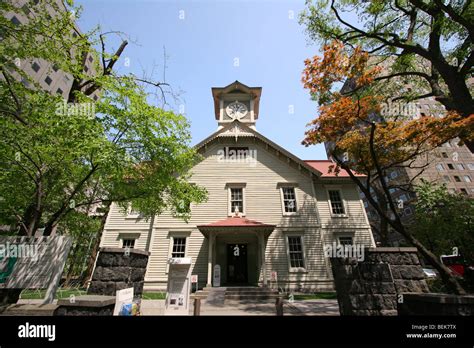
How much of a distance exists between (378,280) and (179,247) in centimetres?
1235

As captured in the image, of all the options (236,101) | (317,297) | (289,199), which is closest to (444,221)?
(289,199)

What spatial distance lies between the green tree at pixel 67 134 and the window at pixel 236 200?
705 centimetres

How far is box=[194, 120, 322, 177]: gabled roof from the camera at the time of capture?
16875 mm

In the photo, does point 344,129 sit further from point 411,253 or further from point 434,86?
point 411,253

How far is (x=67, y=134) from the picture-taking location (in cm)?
649

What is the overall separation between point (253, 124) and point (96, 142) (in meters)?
14.6

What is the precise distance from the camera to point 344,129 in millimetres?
10945

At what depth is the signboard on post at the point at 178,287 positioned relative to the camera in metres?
5.88

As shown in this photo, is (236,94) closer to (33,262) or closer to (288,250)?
(288,250)

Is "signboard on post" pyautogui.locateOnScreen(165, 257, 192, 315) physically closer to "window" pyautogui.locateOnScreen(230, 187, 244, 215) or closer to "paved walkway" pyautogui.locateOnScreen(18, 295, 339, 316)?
"paved walkway" pyautogui.locateOnScreen(18, 295, 339, 316)

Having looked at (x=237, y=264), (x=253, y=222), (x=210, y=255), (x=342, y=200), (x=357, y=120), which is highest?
(x=357, y=120)

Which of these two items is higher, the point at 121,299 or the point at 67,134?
the point at 67,134

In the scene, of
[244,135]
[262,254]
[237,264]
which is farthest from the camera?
[244,135]

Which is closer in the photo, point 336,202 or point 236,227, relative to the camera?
point 236,227
